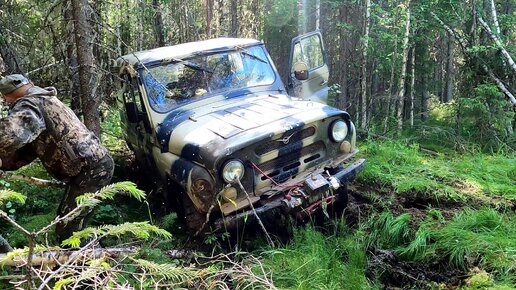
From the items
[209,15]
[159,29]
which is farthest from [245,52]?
[209,15]

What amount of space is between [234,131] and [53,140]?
5.08ft

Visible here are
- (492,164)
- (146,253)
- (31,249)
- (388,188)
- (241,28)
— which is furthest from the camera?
(241,28)

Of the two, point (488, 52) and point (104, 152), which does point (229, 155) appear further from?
point (488, 52)

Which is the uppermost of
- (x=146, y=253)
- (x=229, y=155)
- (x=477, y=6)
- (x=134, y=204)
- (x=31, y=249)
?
(x=477, y=6)

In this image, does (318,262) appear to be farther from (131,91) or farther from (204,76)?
(131,91)

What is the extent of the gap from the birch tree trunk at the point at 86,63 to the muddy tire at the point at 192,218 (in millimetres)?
1903

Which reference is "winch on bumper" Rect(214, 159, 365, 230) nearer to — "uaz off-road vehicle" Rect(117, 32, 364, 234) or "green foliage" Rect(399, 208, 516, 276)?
"uaz off-road vehicle" Rect(117, 32, 364, 234)

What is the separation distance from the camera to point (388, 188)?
5441 mm

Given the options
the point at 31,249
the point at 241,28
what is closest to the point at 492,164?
the point at 31,249

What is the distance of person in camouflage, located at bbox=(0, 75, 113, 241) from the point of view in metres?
3.44

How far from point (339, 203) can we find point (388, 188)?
3.16ft

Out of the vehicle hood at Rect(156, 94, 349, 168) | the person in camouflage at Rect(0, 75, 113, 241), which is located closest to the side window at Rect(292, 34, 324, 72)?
the vehicle hood at Rect(156, 94, 349, 168)

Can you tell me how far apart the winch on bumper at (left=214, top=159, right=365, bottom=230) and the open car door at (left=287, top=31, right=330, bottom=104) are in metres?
1.67

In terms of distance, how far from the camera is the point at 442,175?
564 cm
